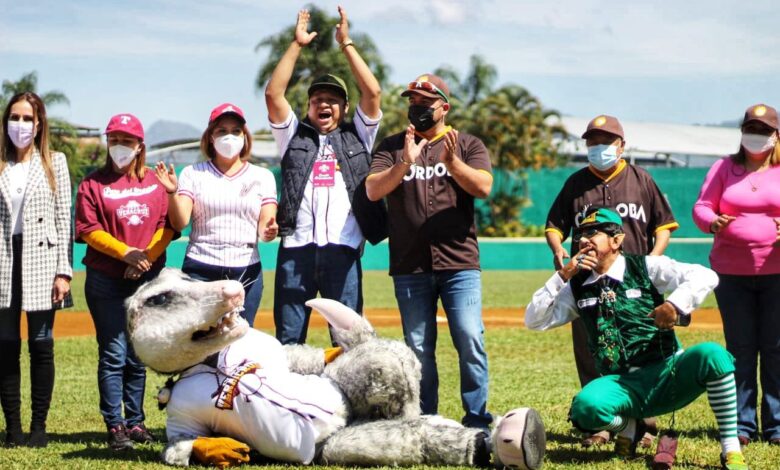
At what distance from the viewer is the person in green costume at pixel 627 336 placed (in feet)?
16.5

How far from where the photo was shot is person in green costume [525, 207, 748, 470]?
16.5 feet

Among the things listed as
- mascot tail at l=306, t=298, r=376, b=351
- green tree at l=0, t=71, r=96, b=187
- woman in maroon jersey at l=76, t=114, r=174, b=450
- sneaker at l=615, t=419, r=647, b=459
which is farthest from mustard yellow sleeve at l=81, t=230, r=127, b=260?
green tree at l=0, t=71, r=96, b=187

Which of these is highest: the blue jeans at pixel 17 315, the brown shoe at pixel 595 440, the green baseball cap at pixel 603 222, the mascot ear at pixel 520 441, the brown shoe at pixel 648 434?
the green baseball cap at pixel 603 222

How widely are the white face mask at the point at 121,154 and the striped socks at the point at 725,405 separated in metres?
3.79

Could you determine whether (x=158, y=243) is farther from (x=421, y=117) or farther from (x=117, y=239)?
(x=421, y=117)

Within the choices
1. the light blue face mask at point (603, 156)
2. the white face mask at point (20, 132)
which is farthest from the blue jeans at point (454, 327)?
the white face mask at point (20, 132)

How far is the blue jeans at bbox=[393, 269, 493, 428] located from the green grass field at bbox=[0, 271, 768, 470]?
547 millimetres

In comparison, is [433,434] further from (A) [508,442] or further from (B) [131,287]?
(B) [131,287]

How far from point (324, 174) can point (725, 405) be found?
2.75m

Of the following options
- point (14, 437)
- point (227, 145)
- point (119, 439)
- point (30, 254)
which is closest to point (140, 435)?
point (119, 439)

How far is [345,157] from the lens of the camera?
6.20 metres

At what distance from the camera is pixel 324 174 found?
6156 mm

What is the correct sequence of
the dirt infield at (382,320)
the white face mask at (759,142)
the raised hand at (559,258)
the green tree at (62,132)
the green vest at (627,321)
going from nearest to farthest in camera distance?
the green vest at (627,321) → the raised hand at (559,258) → the white face mask at (759,142) → the dirt infield at (382,320) → the green tree at (62,132)

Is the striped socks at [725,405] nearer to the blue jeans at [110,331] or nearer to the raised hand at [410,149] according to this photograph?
the raised hand at [410,149]
